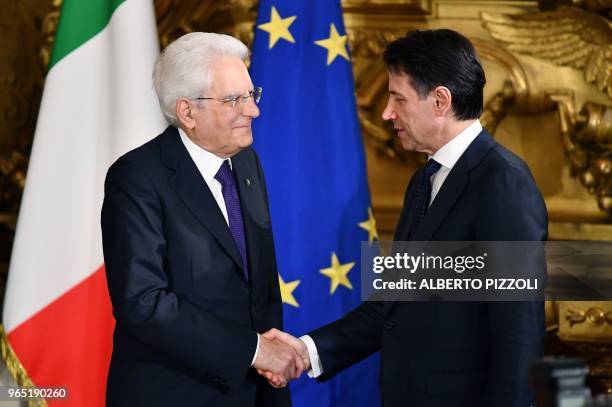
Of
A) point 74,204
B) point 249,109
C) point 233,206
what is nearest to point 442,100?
point 249,109

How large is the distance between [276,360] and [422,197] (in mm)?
592

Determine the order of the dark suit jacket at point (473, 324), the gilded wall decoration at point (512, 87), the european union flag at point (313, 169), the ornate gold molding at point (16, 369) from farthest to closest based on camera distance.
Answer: the gilded wall decoration at point (512, 87) → the european union flag at point (313, 169) → the ornate gold molding at point (16, 369) → the dark suit jacket at point (473, 324)

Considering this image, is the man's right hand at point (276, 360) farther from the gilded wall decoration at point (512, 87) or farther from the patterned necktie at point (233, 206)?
the gilded wall decoration at point (512, 87)

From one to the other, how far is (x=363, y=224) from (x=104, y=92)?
3.57 ft

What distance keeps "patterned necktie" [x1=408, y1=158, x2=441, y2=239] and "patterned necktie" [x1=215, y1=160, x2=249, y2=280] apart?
459 millimetres

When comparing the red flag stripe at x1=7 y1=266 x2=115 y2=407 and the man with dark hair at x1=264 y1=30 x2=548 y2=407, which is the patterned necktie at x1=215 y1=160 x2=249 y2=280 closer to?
the man with dark hair at x1=264 y1=30 x2=548 y2=407

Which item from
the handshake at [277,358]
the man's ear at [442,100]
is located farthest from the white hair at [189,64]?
the handshake at [277,358]

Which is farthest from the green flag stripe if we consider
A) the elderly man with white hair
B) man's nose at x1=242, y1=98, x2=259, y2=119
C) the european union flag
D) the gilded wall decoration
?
man's nose at x1=242, y1=98, x2=259, y2=119

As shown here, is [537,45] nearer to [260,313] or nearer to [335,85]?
[335,85]

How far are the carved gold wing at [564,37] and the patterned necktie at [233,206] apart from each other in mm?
1887

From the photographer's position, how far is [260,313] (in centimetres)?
271

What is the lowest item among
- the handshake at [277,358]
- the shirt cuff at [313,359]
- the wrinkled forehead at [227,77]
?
the shirt cuff at [313,359]

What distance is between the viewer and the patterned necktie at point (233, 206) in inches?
106

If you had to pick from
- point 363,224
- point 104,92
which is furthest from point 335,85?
point 104,92
